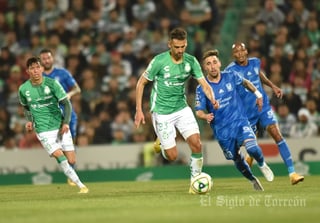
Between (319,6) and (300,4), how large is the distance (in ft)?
1.83

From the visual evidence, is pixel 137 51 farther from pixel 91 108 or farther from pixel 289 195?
pixel 289 195

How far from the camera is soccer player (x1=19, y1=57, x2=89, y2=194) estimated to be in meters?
16.4

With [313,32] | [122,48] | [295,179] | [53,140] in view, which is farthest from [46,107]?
[313,32]

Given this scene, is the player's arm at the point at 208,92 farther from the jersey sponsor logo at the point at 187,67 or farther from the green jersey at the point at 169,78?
the jersey sponsor logo at the point at 187,67

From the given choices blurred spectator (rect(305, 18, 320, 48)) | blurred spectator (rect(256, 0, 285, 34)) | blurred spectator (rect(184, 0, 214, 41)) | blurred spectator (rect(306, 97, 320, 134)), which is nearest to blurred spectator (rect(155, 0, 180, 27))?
blurred spectator (rect(184, 0, 214, 41))

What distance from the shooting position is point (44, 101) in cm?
1667

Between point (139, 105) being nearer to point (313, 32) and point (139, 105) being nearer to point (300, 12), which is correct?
point (313, 32)

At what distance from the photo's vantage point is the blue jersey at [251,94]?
17.2 metres

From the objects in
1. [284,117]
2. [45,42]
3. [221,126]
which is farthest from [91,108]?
[221,126]

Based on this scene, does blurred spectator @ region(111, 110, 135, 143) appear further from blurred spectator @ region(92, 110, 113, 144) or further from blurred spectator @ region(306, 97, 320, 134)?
blurred spectator @ region(306, 97, 320, 134)

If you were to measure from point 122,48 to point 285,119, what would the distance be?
17.4ft

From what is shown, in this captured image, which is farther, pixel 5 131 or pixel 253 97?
pixel 5 131

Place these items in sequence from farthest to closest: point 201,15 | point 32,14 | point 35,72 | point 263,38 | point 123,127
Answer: point 32,14, point 201,15, point 263,38, point 123,127, point 35,72

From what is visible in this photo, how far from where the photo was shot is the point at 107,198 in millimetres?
14508
